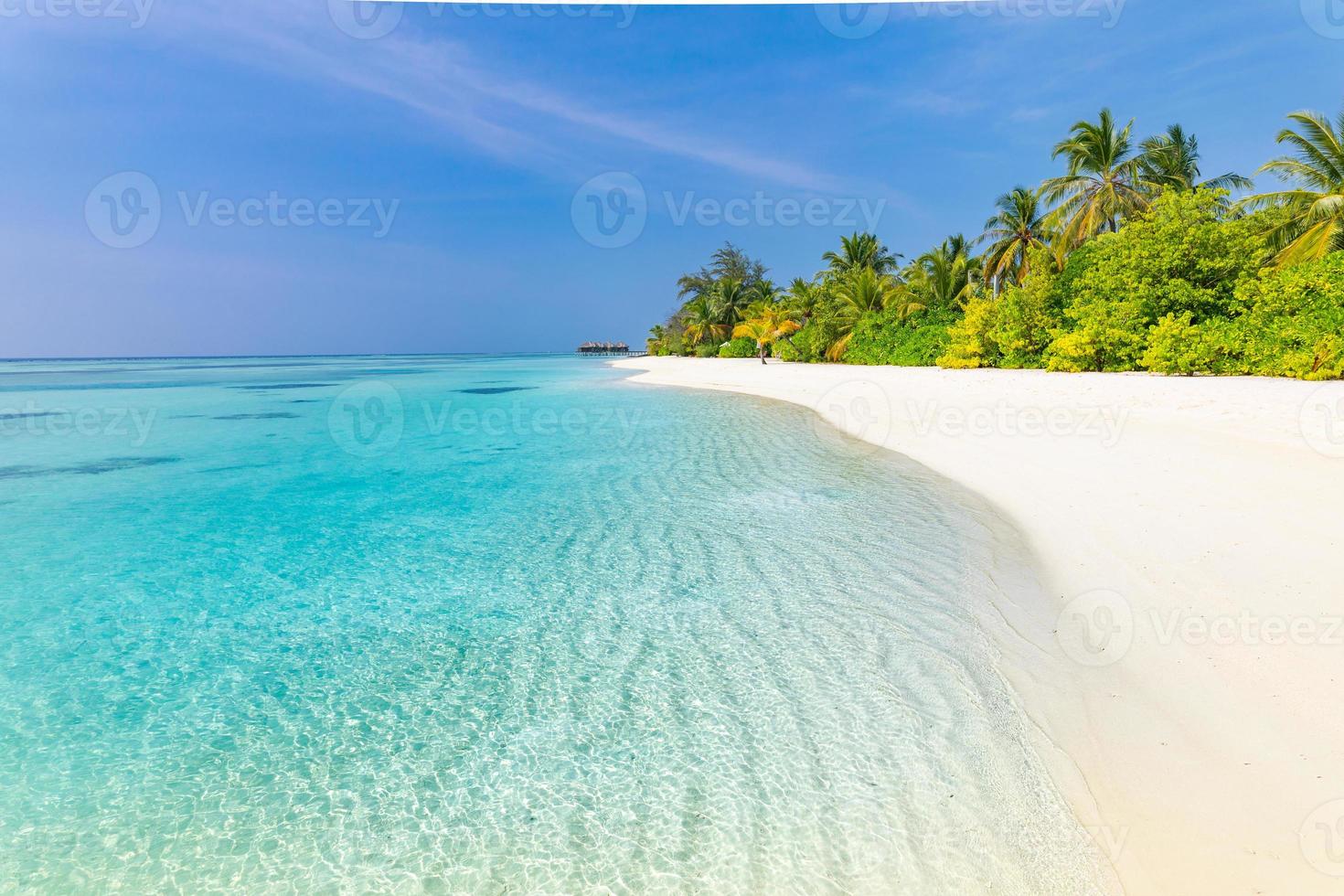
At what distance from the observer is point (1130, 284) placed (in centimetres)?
1563

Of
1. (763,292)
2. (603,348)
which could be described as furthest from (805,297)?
(603,348)

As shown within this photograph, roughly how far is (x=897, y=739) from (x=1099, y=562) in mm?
3316

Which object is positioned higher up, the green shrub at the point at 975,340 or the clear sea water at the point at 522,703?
Result: the green shrub at the point at 975,340

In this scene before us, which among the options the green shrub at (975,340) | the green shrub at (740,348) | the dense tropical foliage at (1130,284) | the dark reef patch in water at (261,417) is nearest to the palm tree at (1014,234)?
the dense tropical foliage at (1130,284)

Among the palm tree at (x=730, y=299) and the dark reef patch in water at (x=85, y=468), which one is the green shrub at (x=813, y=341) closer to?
the palm tree at (x=730, y=299)

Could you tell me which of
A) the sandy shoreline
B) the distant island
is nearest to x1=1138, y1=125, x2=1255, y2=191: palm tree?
the sandy shoreline

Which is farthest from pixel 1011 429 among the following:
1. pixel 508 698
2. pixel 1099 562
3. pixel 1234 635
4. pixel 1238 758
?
pixel 508 698

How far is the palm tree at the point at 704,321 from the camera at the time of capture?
53875mm

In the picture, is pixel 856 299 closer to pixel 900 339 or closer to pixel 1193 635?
pixel 900 339

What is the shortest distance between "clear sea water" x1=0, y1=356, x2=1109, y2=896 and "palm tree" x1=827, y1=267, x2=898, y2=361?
90.5ft

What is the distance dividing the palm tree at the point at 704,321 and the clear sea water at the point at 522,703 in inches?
1837

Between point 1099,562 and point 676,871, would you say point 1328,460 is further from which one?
point 676,871

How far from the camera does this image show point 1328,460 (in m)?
7.04

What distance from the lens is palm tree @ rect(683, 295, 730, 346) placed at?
5388 centimetres
